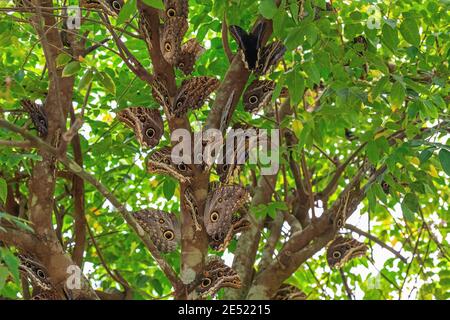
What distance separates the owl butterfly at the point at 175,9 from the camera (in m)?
3.18

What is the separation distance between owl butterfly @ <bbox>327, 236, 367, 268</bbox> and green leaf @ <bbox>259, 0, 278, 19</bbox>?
154cm

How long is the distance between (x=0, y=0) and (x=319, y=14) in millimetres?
1639

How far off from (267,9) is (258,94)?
567 mm

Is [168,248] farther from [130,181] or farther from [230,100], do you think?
[130,181]

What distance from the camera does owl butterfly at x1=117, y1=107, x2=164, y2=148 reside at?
123 inches

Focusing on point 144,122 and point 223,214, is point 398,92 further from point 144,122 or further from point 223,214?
point 144,122

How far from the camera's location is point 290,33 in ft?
9.72

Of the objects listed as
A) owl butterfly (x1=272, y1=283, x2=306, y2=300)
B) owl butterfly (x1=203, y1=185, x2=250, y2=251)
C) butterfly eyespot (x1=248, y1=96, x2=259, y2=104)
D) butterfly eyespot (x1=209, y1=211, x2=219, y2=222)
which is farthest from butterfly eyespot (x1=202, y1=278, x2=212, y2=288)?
owl butterfly (x1=272, y1=283, x2=306, y2=300)

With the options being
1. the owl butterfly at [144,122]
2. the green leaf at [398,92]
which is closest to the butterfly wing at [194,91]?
the owl butterfly at [144,122]

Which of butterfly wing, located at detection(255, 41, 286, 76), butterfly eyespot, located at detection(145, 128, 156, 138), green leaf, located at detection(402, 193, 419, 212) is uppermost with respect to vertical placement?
butterfly wing, located at detection(255, 41, 286, 76)

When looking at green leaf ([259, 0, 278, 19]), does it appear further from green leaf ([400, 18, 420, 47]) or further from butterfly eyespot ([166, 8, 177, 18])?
green leaf ([400, 18, 420, 47])

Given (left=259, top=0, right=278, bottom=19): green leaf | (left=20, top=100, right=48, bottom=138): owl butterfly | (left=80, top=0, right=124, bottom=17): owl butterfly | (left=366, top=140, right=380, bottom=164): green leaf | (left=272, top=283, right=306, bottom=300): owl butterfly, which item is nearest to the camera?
(left=259, top=0, right=278, bottom=19): green leaf

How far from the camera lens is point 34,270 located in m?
3.32
